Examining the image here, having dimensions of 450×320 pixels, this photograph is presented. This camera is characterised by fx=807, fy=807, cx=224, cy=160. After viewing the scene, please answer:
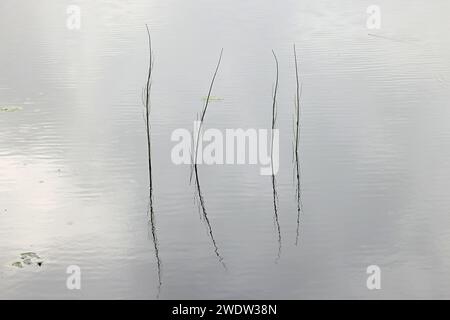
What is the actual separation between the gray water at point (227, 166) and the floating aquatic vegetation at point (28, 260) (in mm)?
21

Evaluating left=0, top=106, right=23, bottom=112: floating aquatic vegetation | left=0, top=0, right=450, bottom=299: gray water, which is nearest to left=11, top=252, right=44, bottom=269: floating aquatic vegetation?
left=0, top=0, right=450, bottom=299: gray water

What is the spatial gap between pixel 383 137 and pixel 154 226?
4.00 ft

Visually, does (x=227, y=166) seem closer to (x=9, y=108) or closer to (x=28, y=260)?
(x=28, y=260)

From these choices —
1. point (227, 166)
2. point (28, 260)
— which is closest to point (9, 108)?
point (227, 166)

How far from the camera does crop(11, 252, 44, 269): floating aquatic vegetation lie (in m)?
2.53

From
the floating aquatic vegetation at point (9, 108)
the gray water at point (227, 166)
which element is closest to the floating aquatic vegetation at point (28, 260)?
the gray water at point (227, 166)

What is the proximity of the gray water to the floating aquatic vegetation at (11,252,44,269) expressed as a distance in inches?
0.8

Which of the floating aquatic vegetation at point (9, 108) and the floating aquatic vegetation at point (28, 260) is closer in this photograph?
the floating aquatic vegetation at point (28, 260)

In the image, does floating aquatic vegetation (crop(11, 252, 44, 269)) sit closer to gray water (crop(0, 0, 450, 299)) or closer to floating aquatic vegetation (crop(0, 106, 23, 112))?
gray water (crop(0, 0, 450, 299))

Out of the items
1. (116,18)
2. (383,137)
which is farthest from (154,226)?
(116,18)

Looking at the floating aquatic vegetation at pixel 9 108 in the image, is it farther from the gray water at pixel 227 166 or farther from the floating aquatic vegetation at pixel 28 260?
the floating aquatic vegetation at pixel 28 260

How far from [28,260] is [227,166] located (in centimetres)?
97

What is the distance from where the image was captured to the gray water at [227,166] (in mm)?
2508
